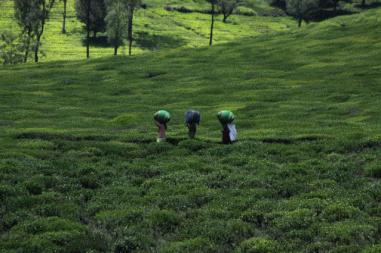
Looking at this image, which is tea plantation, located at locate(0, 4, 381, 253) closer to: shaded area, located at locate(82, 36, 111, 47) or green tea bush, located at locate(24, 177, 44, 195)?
green tea bush, located at locate(24, 177, 44, 195)

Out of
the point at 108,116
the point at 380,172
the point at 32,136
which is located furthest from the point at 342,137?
the point at 108,116

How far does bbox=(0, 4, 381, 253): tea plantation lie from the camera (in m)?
18.7

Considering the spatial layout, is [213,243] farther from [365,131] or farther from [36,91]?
[36,91]

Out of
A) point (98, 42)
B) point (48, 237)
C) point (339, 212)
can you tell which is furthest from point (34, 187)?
point (98, 42)

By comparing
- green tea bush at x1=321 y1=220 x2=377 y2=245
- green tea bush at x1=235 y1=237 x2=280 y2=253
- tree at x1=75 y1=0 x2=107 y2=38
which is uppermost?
green tea bush at x1=321 y1=220 x2=377 y2=245

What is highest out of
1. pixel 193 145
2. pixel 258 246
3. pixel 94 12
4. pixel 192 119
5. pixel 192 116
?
pixel 258 246

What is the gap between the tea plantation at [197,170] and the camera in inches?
738

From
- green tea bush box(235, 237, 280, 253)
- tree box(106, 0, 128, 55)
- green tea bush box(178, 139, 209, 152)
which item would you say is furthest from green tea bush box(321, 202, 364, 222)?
tree box(106, 0, 128, 55)

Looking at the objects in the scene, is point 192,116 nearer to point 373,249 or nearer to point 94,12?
point 373,249

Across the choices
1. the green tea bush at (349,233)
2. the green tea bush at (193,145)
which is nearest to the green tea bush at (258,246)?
the green tea bush at (349,233)

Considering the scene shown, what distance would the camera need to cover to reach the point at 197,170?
28547 mm

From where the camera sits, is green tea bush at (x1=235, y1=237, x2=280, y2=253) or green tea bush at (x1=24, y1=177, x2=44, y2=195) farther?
green tea bush at (x1=24, y1=177, x2=44, y2=195)

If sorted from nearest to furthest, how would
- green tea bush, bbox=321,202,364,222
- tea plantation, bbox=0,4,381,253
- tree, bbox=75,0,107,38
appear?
tea plantation, bbox=0,4,381,253 → green tea bush, bbox=321,202,364,222 → tree, bbox=75,0,107,38

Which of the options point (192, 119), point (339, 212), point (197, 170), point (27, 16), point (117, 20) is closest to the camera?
point (339, 212)
